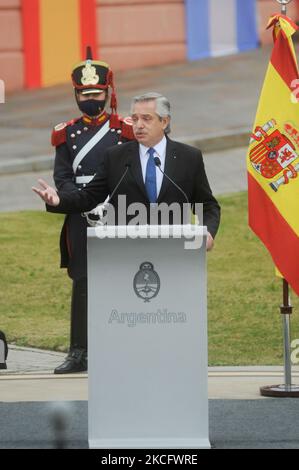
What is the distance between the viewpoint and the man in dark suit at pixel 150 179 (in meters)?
8.42

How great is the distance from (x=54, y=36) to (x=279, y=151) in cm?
1589

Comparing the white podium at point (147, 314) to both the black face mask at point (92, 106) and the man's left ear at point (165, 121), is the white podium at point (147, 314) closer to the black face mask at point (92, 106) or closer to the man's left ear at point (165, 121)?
the man's left ear at point (165, 121)

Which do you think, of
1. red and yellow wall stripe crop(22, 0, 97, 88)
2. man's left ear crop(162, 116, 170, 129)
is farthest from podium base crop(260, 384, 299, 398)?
red and yellow wall stripe crop(22, 0, 97, 88)

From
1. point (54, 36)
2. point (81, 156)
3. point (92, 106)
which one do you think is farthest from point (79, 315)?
point (54, 36)

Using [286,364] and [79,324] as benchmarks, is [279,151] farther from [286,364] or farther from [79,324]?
[79,324]

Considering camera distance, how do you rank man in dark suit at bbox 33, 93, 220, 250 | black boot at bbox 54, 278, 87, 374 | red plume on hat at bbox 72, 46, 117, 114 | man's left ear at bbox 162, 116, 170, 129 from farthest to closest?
black boot at bbox 54, 278, 87, 374
red plume on hat at bbox 72, 46, 117, 114
man in dark suit at bbox 33, 93, 220, 250
man's left ear at bbox 162, 116, 170, 129

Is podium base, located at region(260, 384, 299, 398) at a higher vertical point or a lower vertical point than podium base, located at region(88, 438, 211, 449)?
higher

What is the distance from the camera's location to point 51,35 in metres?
24.2

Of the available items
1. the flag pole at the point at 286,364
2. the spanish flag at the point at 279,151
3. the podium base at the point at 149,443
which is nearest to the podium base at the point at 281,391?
the flag pole at the point at 286,364

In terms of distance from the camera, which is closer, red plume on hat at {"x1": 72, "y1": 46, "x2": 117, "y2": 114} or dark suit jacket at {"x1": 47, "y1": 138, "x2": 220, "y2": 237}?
dark suit jacket at {"x1": 47, "y1": 138, "x2": 220, "y2": 237}

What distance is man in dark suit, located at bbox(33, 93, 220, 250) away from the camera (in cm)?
842

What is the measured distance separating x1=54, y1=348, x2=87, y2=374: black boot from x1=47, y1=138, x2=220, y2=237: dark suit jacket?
1.67m

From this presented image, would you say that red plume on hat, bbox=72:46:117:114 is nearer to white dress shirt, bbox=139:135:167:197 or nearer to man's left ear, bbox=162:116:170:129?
white dress shirt, bbox=139:135:167:197

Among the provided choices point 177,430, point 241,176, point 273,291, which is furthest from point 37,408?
point 241,176
